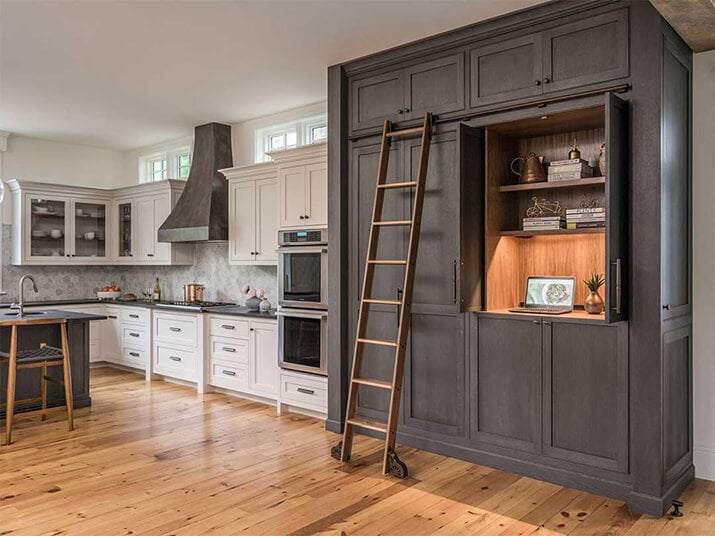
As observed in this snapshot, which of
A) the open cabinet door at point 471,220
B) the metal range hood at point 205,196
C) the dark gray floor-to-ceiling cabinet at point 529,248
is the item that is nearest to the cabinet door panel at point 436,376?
the dark gray floor-to-ceiling cabinet at point 529,248

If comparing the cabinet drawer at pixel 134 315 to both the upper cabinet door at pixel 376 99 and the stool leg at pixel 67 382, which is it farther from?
the upper cabinet door at pixel 376 99

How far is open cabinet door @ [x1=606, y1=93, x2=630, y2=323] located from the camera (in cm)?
305

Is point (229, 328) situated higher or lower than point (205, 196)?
lower

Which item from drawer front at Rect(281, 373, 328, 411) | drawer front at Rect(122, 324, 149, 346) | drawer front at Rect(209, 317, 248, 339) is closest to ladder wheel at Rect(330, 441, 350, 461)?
drawer front at Rect(281, 373, 328, 411)

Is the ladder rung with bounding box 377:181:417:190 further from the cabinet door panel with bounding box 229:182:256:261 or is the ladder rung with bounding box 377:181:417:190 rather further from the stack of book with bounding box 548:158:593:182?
the cabinet door panel with bounding box 229:182:256:261

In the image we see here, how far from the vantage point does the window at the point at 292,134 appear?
19.1 feet

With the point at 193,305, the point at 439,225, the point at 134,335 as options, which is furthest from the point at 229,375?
the point at 439,225

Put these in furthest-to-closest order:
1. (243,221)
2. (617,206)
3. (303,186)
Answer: (243,221) → (303,186) → (617,206)

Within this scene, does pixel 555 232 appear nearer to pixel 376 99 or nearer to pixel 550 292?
pixel 550 292

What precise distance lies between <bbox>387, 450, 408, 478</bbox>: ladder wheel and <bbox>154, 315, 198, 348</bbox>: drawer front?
9.68ft

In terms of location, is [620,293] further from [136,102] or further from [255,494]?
[136,102]

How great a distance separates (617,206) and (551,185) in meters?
0.59

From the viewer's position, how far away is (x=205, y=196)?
6.27m

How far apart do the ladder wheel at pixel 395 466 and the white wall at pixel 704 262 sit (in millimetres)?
1728
